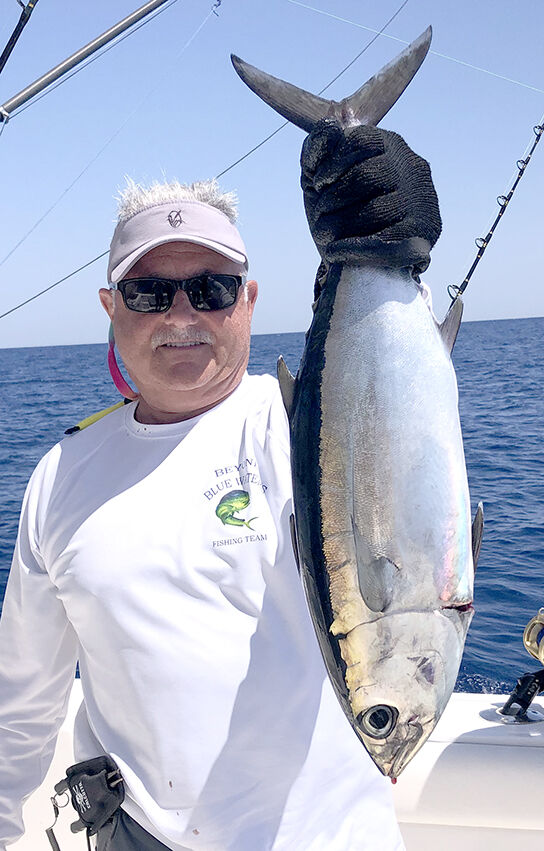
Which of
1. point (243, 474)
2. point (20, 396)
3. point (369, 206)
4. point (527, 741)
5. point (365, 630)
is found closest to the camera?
point (365, 630)

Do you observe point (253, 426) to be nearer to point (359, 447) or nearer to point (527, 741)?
point (359, 447)

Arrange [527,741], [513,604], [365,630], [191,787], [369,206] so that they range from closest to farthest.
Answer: [365,630] → [369,206] → [191,787] → [527,741] → [513,604]

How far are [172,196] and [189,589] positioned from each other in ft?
3.10

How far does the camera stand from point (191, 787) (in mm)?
1649

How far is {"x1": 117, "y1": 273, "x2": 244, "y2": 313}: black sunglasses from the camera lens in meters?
1.76

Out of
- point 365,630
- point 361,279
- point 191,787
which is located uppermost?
point 361,279

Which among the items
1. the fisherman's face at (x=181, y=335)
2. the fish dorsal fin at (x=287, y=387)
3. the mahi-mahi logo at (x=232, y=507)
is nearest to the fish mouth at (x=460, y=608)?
the fish dorsal fin at (x=287, y=387)

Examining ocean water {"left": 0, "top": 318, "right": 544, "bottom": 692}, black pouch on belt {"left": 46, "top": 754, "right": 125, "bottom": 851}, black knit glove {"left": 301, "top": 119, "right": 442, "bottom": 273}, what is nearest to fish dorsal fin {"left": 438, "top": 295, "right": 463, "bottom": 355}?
black knit glove {"left": 301, "top": 119, "right": 442, "bottom": 273}

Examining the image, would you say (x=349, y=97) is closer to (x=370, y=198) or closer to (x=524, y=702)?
(x=370, y=198)

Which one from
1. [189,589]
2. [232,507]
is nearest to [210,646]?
[189,589]

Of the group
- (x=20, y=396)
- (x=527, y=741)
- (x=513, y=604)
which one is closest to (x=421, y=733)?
(x=527, y=741)

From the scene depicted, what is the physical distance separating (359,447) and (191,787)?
90 cm

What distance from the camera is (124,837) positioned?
1.81 m

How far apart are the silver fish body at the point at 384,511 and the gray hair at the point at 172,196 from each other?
2.25 ft
